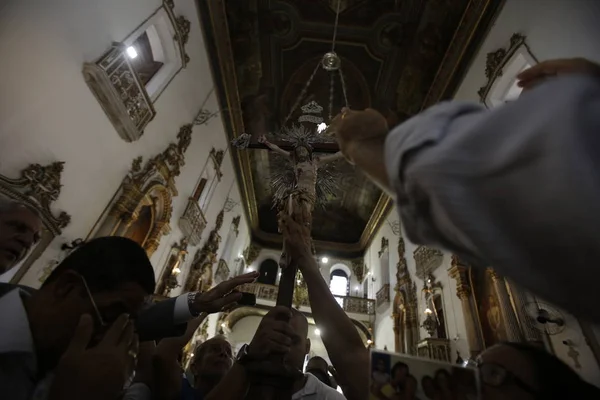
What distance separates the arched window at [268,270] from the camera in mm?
17250

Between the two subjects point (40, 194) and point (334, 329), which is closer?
point (334, 329)

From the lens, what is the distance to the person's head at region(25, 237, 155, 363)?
0.98 m

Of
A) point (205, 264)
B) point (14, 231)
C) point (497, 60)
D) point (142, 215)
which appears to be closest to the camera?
point (14, 231)

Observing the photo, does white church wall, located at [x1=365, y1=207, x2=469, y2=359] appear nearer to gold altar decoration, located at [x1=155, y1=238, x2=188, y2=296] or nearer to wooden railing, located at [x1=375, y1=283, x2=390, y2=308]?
wooden railing, located at [x1=375, y1=283, x2=390, y2=308]

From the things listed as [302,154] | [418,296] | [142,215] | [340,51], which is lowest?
[302,154]

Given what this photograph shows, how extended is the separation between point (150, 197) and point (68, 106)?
2739 mm

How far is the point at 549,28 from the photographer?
486cm

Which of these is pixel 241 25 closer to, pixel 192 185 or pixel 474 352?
pixel 192 185

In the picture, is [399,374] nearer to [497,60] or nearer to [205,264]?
[497,60]

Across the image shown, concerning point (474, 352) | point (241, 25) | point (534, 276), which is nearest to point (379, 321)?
point (474, 352)

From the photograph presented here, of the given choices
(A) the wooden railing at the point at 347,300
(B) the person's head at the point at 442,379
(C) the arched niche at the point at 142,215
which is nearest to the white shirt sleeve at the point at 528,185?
(B) the person's head at the point at 442,379

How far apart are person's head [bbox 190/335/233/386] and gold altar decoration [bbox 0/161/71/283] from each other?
3364mm

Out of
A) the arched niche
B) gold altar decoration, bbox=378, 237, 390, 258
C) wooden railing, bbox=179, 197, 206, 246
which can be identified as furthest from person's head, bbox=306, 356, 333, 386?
gold altar decoration, bbox=378, 237, 390, 258

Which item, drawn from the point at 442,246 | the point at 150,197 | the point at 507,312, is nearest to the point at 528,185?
the point at 442,246
